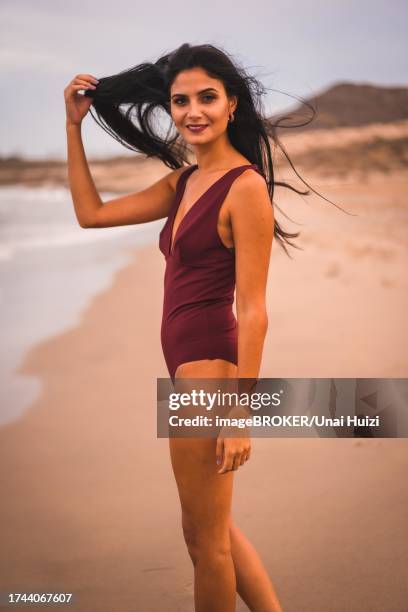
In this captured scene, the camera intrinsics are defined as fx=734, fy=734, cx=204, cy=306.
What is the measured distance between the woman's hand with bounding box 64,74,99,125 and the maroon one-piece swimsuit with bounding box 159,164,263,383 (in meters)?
0.59

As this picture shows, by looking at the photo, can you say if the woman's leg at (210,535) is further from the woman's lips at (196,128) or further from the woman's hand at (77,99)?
the woman's hand at (77,99)

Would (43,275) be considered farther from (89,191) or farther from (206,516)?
(206,516)

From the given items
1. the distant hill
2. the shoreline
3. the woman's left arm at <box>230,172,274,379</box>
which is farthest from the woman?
the distant hill

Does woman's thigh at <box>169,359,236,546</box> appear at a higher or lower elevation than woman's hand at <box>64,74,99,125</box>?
lower

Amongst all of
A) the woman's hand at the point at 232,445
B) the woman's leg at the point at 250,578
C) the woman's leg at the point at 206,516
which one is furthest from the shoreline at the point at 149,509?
the woman's hand at the point at 232,445

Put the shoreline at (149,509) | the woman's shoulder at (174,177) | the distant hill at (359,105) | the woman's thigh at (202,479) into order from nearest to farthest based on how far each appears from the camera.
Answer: the woman's thigh at (202,479) → the woman's shoulder at (174,177) → the shoreline at (149,509) → the distant hill at (359,105)

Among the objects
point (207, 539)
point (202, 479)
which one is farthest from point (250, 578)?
point (202, 479)

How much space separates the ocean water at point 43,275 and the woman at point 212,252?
296cm

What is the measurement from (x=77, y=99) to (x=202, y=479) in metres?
1.29

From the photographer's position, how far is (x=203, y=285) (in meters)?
2.10

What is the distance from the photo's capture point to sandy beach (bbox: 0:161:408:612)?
309 cm

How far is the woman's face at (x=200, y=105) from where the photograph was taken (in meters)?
2.13

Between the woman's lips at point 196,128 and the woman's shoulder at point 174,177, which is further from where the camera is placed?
the woman's shoulder at point 174,177

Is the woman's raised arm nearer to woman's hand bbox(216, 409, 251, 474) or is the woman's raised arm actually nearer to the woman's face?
the woman's face
